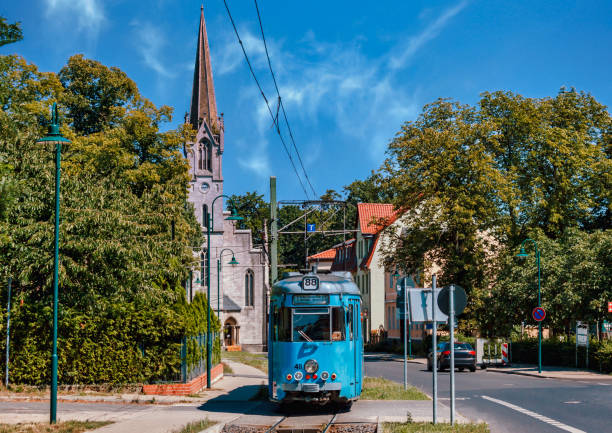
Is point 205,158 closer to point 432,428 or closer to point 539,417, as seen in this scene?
point 539,417

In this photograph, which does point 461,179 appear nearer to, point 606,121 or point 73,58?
point 606,121

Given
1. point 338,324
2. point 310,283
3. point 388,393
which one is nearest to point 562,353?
point 388,393

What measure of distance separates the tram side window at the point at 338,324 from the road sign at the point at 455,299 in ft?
10.9

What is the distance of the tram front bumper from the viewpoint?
17203 millimetres

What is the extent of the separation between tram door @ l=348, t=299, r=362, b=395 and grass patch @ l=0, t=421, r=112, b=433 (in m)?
5.60

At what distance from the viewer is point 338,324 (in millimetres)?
17797

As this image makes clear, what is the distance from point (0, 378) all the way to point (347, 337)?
35.8 feet

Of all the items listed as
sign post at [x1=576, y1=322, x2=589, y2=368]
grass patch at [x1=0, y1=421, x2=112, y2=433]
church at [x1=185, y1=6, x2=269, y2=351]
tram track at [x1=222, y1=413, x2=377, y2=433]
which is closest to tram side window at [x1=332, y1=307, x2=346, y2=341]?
tram track at [x1=222, y1=413, x2=377, y2=433]

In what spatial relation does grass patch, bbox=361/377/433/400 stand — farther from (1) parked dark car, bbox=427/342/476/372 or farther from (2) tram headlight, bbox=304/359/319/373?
(1) parked dark car, bbox=427/342/476/372

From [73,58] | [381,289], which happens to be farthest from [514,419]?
[381,289]

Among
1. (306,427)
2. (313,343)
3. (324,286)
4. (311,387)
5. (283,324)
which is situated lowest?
(306,427)

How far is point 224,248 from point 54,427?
214 feet

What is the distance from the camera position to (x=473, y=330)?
48.6 metres

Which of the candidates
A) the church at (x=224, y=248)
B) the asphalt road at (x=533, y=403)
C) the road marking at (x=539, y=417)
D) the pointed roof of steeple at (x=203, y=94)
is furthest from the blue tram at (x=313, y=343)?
the pointed roof of steeple at (x=203, y=94)
